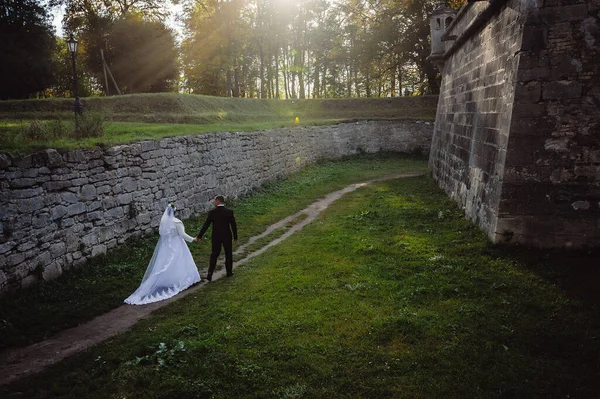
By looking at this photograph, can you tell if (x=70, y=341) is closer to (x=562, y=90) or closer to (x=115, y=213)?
(x=115, y=213)

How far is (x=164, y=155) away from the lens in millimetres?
10500

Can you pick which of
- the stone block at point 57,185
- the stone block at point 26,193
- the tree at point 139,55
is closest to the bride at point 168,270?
the stone block at point 57,185

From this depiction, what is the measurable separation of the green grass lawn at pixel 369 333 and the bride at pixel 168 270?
1.70ft

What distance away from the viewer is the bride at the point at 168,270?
22.8 ft

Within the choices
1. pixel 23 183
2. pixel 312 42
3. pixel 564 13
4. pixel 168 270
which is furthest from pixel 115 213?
pixel 312 42

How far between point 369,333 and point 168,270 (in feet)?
12.8

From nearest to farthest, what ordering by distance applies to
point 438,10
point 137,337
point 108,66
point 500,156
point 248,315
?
1. point 137,337
2. point 248,315
3. point 500,156
4. point 438,10
5. point 108,66

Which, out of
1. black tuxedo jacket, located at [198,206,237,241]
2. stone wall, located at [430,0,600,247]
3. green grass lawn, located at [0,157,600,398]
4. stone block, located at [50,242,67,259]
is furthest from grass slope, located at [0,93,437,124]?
stone wall, located at [430,0,600,247]

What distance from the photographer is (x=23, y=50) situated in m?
22.7

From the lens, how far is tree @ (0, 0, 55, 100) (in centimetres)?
2245

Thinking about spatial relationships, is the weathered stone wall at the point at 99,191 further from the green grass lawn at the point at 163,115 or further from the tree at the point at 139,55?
the tree at the point at 139,55

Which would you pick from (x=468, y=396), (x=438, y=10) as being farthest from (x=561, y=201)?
(x=438, y=10)

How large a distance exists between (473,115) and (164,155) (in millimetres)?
8274

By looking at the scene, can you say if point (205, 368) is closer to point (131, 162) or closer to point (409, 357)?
→ point (409, 357)
